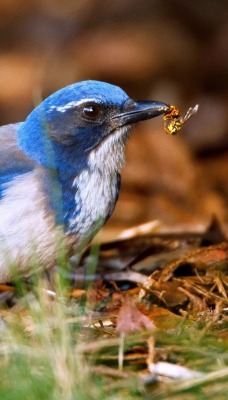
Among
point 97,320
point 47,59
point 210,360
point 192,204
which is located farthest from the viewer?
point 47,59

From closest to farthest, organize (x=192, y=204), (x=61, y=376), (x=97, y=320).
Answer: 1. (x=61, y=376)
2. (x=97, y=320)
3. (x=192, y=204)

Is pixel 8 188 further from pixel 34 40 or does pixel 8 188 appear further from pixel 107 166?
pixel 34 40

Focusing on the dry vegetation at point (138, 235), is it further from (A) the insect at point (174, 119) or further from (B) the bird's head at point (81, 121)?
(A) the insect at point (174, 119)

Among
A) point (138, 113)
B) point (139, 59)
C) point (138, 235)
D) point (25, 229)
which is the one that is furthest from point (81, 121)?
point (139, 59)

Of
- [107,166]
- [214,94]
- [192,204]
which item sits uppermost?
[107,166]

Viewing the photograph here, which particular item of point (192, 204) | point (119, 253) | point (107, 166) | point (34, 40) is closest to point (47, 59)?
point (34, 40)

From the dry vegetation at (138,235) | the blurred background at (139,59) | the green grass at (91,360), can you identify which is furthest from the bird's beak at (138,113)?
the blurred background at (139,59)

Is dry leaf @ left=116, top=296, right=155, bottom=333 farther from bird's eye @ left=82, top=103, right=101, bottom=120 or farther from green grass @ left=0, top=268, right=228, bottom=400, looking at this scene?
bird's eye @ left=82, top=103, right=101, bottom=120

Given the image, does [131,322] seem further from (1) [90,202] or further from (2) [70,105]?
(2) [70,105]
